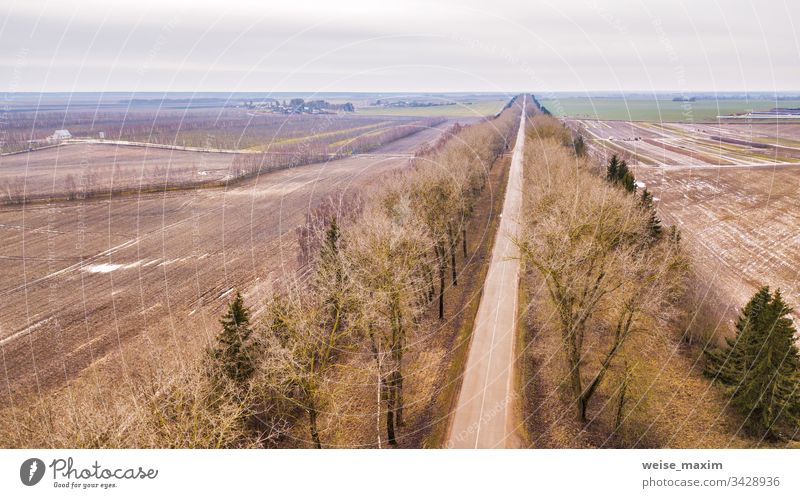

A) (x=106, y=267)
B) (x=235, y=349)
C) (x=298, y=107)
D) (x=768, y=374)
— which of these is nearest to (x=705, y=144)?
(x=768, y=374)

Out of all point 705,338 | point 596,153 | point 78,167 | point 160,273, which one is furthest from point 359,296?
point 78,167

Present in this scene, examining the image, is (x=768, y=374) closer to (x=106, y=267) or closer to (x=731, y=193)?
(x=731, y=193)

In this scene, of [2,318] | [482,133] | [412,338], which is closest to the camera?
[412,338]

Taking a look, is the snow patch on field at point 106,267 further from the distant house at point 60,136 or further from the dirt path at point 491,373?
the distant house at point 60,136

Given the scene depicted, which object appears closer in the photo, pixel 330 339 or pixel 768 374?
pixel 768 374

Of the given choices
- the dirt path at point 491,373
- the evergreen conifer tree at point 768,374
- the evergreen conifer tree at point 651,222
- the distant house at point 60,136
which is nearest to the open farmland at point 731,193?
the evergreen conifer tree at point 651,222

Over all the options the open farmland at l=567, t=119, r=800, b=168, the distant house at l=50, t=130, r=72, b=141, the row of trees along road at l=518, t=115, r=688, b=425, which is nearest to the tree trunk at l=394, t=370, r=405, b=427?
the row of trees along road at l=518, t=115, r=688, b=425
